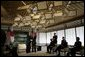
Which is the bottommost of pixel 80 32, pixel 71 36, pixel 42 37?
pixel 42 37

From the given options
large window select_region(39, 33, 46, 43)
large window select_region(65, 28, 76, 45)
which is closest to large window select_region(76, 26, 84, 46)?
large window select_region(65, 28, 76, 45)

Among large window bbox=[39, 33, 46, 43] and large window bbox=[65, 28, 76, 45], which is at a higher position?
large window bbox=[65, 28, 76, 45]

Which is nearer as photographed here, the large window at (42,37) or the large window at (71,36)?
the large window at (71,36)

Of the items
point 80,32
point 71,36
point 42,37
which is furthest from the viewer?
point 42,37

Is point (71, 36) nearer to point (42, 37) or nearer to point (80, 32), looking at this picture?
point (80, 32)

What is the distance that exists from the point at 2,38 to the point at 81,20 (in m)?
5.19

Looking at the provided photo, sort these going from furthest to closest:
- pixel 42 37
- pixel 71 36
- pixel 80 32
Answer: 1. pixel 42 37
2. pixel 71 36
3. pixel 80 32

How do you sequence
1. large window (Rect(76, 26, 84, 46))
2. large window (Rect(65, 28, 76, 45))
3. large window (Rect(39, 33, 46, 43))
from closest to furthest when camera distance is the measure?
Result: large window (Rect(76, 26, 84, 46))
large window (Rect(65, 28, 76, 45))
large window (Rect(39, 33, 46, 43))

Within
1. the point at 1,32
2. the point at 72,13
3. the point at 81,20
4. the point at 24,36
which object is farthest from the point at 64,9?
the point at 24,36

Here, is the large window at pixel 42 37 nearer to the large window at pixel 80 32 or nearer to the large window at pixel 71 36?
the large window at pixel 71 36

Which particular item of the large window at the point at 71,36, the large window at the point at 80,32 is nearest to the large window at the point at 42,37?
the large window at the point at 71,36

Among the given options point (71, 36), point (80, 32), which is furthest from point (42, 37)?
point (80, 32)

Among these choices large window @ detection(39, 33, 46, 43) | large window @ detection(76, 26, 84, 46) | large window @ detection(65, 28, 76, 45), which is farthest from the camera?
large window @ detection(39, 33, 46, 43)

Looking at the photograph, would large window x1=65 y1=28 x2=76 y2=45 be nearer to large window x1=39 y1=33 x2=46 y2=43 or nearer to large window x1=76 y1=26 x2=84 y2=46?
large window x1=76 y1=26 x2=84 y2=46
